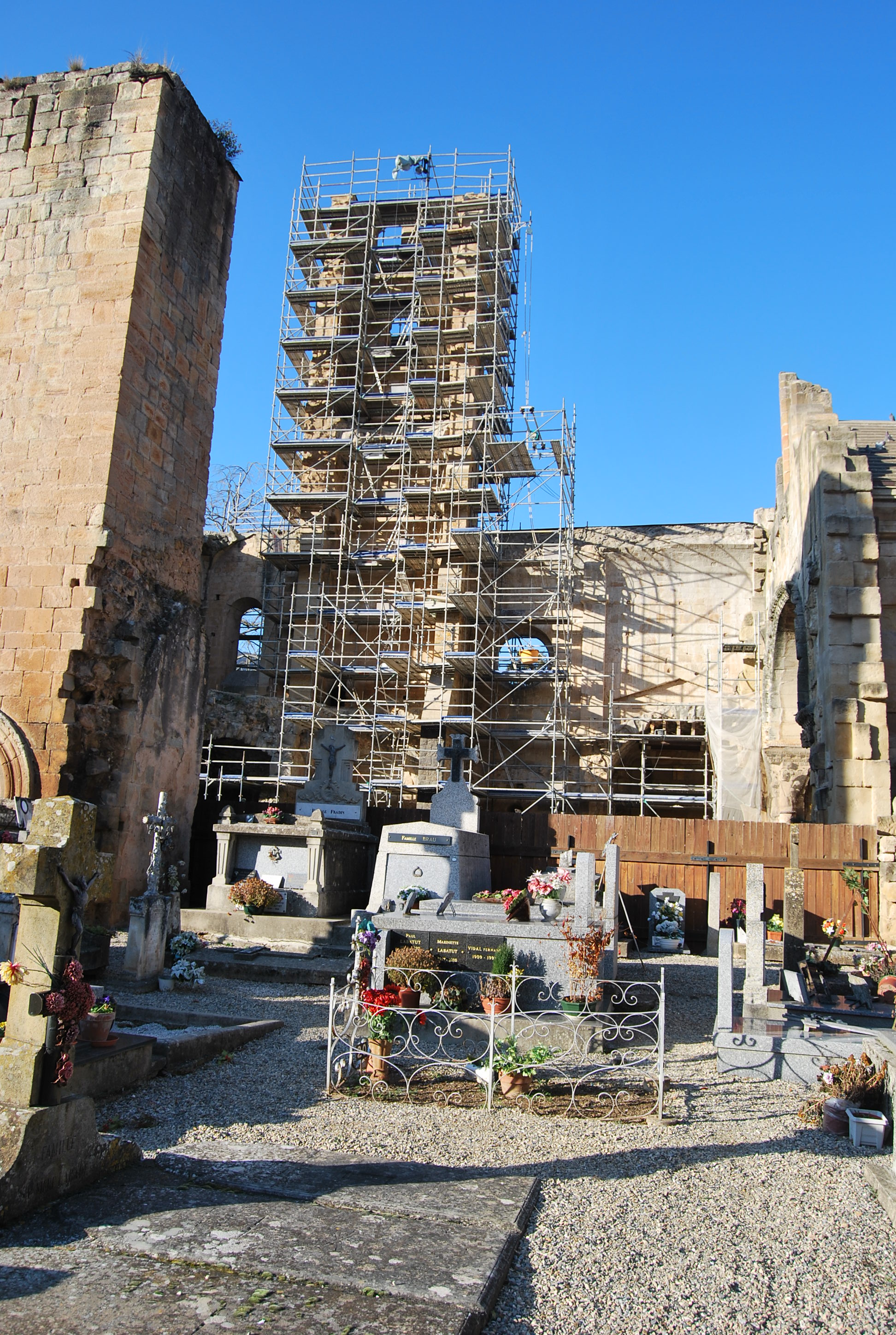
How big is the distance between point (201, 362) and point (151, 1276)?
15445 millimetres

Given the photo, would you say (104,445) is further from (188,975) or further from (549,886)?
(549,886)

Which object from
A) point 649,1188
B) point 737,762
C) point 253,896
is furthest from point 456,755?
point 649,1188

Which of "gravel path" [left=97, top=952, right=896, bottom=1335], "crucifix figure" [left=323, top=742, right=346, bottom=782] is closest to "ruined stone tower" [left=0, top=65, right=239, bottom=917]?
"crucifix figure" [left=323, top=742, right=346, bottom=782]

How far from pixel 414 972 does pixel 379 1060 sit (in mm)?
1138

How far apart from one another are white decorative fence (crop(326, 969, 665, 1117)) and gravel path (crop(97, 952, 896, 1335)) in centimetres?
27

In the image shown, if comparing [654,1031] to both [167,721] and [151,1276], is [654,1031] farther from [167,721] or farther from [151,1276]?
[167,721]

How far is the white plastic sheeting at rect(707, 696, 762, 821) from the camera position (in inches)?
794

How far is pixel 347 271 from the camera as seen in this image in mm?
27188

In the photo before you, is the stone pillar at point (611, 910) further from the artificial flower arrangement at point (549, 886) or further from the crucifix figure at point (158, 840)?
the crucifix figure at point (158, 840)

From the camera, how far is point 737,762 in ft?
68.2

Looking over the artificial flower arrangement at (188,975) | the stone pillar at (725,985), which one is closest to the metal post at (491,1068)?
the stone pillar at (725,985)

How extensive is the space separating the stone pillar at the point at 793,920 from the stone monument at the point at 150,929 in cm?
680

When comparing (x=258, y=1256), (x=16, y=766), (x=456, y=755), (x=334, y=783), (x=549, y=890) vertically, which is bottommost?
(x=258, y=1256)

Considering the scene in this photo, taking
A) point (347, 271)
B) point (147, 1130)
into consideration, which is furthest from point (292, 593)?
point (147, 1130)
